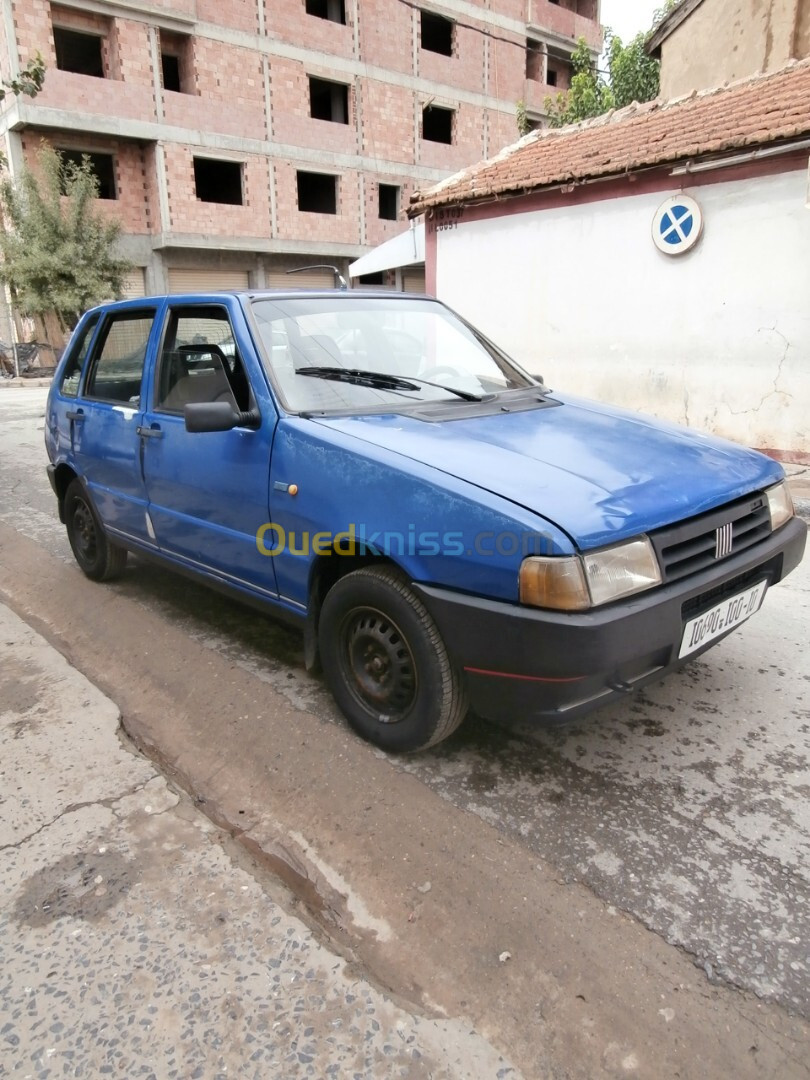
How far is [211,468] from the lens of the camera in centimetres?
331

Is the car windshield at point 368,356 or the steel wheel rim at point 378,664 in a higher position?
the car windshield at point 368,356

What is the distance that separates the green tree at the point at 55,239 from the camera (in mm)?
20188

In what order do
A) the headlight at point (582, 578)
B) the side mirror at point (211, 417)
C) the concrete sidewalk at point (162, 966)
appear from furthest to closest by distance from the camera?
the side mirror at point (211, 417) < the headlight at point (582, 578) < the concrete sidewalk at point (162, 966)

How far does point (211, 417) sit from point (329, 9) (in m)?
30.1

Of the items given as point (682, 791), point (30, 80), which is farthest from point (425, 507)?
point (30, 80)

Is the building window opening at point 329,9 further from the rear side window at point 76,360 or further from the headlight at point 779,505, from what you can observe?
the headlight at point 779,505

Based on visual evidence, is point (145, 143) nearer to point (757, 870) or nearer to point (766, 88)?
point (766, 88)

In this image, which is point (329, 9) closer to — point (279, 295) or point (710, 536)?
point (279, 295)

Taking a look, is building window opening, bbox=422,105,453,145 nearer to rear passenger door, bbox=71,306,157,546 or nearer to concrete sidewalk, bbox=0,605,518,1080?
rear passenger door, bbox=71,306,157,546

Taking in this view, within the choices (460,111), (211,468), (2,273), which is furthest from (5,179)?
(211,468)

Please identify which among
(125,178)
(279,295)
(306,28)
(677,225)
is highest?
(306,28)

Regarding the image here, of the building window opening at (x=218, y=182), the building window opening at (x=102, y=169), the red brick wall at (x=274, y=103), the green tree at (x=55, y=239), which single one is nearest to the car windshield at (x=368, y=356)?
the green tree at (x=55, y=239)

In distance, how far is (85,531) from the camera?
15.8 feet

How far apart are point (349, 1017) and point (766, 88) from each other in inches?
399
